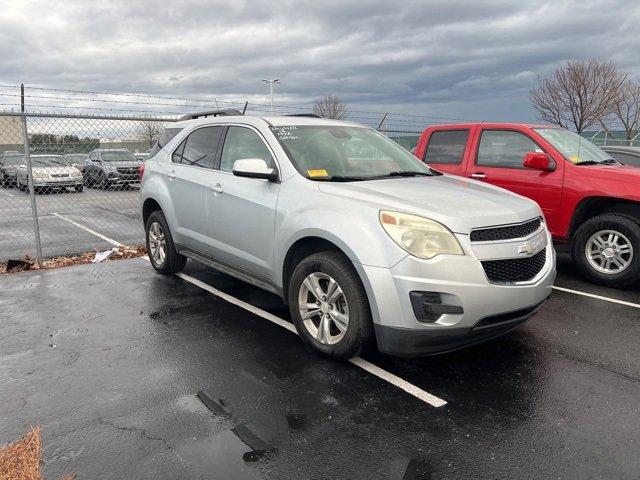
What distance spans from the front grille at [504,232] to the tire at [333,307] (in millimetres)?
875

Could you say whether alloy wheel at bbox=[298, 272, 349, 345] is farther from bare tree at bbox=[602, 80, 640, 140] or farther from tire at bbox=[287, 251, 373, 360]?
bare tree at bbox=[602, 80, 640, 140]

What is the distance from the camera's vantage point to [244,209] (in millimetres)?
4465

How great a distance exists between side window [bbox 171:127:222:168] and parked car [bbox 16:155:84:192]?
4.58 m

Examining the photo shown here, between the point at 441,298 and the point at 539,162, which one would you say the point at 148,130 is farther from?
the point at 441,298

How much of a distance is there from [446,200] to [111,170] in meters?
10.4

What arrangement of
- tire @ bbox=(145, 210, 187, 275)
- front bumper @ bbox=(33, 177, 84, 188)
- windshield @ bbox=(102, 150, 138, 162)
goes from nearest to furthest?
tire @ bbox=(145, 210, 187, 275)
front bumper @ bbox=(33, 177, 84, 188)
windshield @ bbox=(102, 150, 138, 162)

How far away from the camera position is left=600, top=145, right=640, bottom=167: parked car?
8281 mm

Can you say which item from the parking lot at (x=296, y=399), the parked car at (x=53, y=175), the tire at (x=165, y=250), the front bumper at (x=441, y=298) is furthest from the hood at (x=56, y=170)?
the front bumper at (x=441, y=298)

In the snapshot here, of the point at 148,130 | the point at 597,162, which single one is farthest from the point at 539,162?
the point at 148,130

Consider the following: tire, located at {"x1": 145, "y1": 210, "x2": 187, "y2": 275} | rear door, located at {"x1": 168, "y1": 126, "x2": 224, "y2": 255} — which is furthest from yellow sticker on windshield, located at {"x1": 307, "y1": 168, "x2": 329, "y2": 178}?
tire, located at {"x1": 145, "y1": 210, "x2": 187, "y2": 275}

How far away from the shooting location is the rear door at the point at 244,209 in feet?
13.9

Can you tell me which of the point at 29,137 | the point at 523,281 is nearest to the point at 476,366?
the point at 523,281

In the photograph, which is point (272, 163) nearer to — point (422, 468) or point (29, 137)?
point (422, 468)

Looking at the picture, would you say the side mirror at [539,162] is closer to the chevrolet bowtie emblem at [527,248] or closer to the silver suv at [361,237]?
the silver suv at [361,237]
